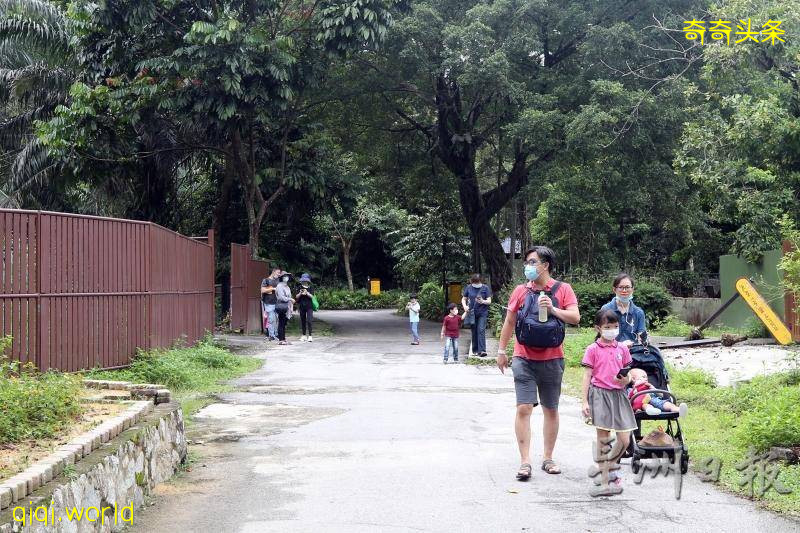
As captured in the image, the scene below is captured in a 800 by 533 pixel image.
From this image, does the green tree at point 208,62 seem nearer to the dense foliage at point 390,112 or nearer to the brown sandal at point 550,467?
the dense foliage at point 390,112

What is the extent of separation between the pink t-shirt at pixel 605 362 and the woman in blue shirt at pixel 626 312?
3.00 feet

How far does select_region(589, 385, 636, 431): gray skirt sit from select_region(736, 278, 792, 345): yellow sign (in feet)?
36.8

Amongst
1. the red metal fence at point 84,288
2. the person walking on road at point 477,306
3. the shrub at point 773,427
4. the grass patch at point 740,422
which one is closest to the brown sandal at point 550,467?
the grass patch at point 740,422

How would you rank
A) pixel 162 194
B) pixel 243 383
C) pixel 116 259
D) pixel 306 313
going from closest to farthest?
pixel 116 259 → pixel 243 383 → pixel 306 313 → pixel 162 194

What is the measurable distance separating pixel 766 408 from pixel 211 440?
5.52m

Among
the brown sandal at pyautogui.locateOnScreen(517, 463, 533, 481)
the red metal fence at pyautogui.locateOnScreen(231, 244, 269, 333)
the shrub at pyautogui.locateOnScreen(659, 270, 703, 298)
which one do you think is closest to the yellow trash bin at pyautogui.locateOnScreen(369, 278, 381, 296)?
the shrub at pyautogui.locateOnScreen(659, 270, 703, 298)

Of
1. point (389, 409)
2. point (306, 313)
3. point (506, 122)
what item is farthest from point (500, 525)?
point (506, 122)

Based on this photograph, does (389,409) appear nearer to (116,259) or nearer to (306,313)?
(116,259)

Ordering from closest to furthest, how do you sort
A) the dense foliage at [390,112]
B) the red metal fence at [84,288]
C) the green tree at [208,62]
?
the red metal fence at [84,288]
the dense foliage at [390,112]
the green tree at [208,62]

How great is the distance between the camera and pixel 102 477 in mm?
5516

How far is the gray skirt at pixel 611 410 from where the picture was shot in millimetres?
6777

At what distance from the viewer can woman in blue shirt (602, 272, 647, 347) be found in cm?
785

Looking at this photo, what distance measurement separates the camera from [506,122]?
26188 mm

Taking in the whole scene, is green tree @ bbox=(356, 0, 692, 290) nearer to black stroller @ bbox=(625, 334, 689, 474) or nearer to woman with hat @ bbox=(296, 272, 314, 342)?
woman with hat @ bbox=(296, 272, 314, 342)
